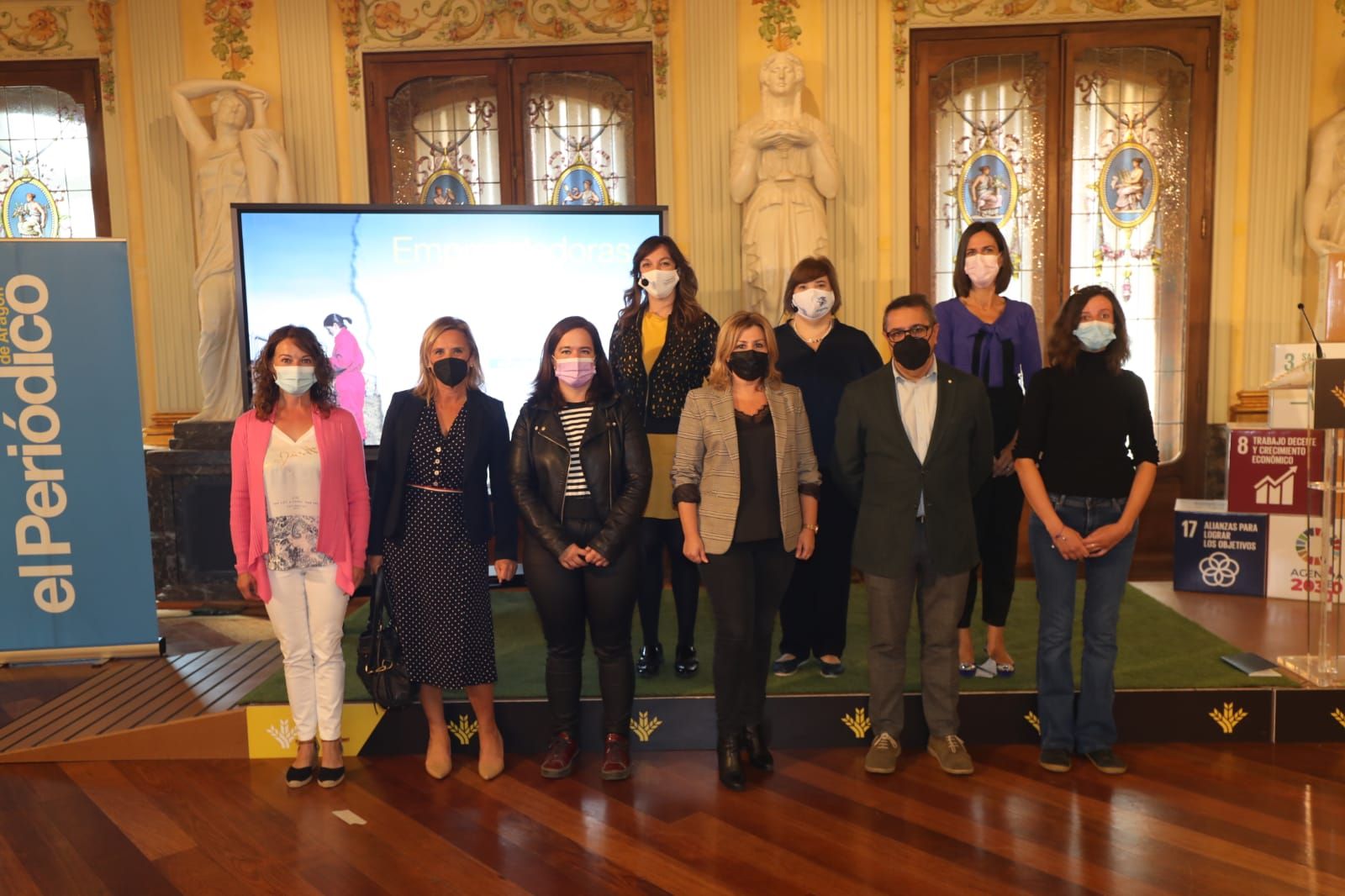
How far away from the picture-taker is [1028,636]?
406 cm

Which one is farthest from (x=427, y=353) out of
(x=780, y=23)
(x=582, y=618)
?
(x=780, y=23)

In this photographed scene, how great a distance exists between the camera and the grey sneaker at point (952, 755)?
124 inches

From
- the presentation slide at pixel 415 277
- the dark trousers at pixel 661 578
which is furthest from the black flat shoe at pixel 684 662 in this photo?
the presentation slide at pixel 415 277

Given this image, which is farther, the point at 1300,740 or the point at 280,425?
the point at 1300,740

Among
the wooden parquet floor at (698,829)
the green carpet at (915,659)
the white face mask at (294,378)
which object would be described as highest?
the white face mask at (294,378)

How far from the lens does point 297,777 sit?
3.24m

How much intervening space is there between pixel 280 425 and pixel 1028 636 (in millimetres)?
2899

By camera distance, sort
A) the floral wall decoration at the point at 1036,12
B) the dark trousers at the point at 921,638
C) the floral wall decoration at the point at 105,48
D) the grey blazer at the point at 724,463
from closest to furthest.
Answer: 1. the grey blazer at the point at 724,463
2. the dark trousers at the point at 921,638
3. the floral wall decoration at the point at 1036,12
4. the floral wall decoration at the point at 105,48

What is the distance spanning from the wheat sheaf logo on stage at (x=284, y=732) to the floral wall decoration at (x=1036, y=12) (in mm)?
4758

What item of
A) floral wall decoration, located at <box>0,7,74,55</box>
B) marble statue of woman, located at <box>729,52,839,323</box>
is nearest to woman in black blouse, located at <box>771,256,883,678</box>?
marble statue of woman, located at <box>729,52,839,323</box>

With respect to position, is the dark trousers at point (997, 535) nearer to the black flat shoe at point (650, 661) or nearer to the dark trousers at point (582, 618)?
the black flat shoe at point (650, 661)

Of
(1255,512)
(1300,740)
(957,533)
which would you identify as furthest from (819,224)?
(1300,740)

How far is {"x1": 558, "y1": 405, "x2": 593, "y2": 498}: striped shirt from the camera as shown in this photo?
307 centimetres

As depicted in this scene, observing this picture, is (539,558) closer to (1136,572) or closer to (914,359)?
(914,359)
